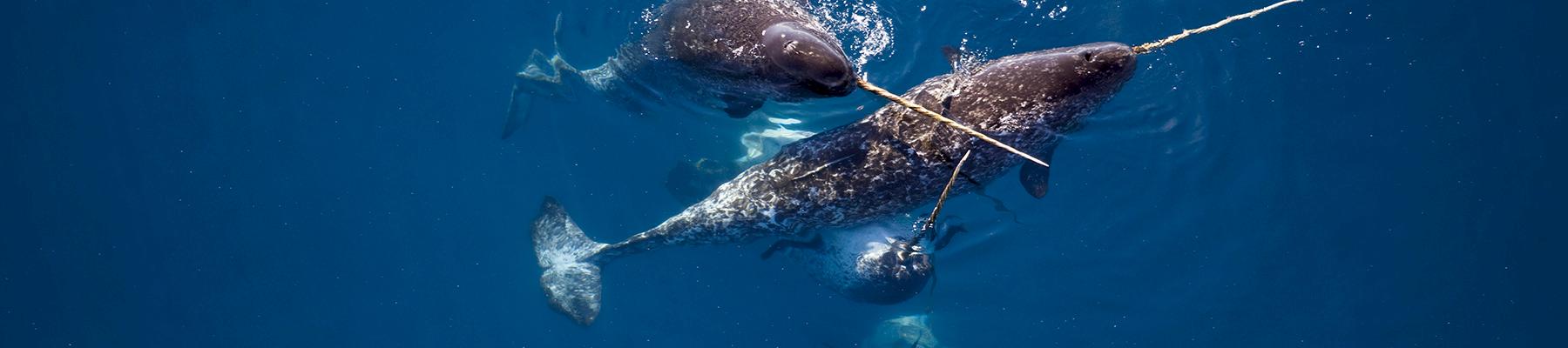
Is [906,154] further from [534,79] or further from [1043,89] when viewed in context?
[534,79]

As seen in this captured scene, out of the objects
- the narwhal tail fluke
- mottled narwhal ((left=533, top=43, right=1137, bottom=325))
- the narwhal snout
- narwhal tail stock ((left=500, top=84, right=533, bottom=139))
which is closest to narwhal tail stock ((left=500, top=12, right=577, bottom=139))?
narwhal tail stock ((left=500, top=84, right=533, bottom=139))

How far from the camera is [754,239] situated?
28.4 feet

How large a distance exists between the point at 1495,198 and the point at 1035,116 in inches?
306

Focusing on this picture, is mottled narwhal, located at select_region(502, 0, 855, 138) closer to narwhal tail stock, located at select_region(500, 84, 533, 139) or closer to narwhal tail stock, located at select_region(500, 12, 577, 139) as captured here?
narwhal tail stock, located at select_region(500, 12, 577, 139)

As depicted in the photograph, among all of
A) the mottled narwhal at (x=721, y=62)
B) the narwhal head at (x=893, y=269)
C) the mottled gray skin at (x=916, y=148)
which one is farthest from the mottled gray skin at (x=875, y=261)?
the mottled narwhal at (x=721, y=62)

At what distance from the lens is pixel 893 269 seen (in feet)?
29.1

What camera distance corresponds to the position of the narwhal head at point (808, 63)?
5211 mm

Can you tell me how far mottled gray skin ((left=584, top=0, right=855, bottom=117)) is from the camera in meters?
5.39

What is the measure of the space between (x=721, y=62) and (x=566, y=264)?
4.82m

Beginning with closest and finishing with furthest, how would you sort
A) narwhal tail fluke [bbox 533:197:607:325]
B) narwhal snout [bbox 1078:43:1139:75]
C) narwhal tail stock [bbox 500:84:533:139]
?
1. narwhal snout [bbox 1078:43:1139:75]
2. narwhal tail stock [bbox 500:84:533:139]
3. narwhal tail fluke [bbox 533:197:607:325]

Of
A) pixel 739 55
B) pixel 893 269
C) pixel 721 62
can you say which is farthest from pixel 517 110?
pixel 893 269

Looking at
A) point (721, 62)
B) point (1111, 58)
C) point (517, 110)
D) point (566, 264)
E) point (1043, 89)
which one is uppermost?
point (517, 110)

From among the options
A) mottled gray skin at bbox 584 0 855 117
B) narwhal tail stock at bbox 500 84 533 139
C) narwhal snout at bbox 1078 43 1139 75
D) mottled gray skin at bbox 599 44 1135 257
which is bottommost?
narwhal snout at bbox 1078 43 1139 75

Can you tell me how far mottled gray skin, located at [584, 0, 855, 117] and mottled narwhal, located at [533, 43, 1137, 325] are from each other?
30.8 inches
